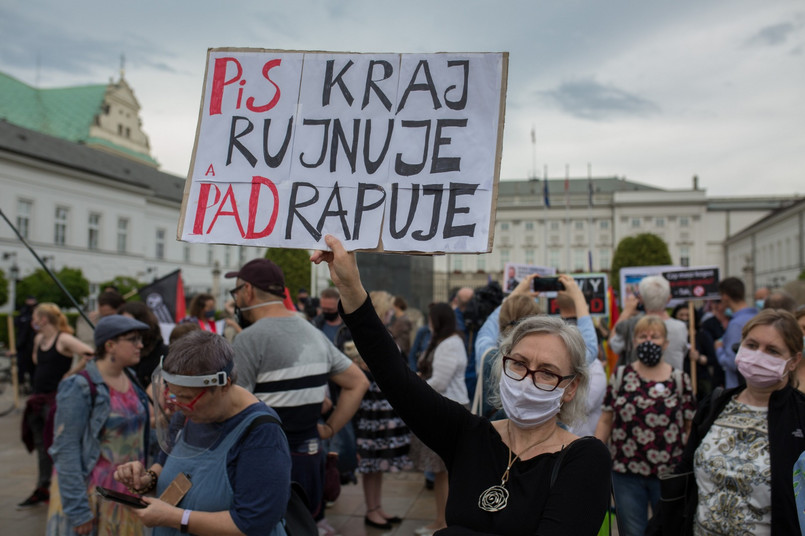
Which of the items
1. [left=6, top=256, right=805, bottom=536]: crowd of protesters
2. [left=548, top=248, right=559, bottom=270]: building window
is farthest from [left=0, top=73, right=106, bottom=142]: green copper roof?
[left=6, top=256, right=805, bottom=536]: crowd of protesters

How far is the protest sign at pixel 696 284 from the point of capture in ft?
26.6

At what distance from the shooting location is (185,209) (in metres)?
2.30

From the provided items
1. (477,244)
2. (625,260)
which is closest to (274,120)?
(477,244)

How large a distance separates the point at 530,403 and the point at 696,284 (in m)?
7.18

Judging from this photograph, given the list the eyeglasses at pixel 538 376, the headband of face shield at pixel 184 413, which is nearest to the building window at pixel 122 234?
the headband of face shield at pixel 184 413

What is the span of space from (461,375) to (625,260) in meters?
54.8

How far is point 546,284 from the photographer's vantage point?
13.8 feet

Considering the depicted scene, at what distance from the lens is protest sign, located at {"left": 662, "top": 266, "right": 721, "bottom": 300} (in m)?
8.09

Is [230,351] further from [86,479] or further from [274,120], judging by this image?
[86,479]

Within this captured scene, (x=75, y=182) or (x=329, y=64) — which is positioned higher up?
(x=75, y=182)

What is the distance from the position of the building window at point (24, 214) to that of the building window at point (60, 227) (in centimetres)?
266

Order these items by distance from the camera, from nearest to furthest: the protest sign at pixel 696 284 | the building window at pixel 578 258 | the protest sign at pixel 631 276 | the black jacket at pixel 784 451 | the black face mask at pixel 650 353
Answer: the black jacket at pixel 784 451 → the black face mask at pixel 650 353 → the protest sign at pixel 696 284 → the protest sign at pixel 631 276 → the building window at pixel 578 258

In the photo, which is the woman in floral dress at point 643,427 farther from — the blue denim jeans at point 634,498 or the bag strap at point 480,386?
the bag strap at point 480,386

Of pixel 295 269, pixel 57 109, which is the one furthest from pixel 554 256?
pixel 57 109
